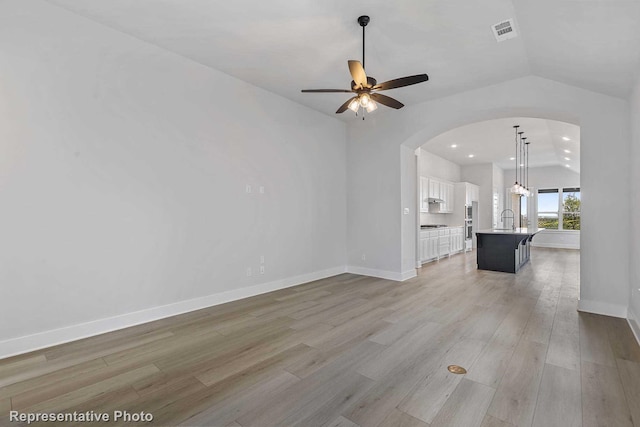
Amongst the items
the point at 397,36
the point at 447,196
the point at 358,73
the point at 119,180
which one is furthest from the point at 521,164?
the point at 119,180

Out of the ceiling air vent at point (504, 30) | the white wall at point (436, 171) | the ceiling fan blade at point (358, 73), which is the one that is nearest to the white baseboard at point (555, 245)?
the white wall at point (436, 171)

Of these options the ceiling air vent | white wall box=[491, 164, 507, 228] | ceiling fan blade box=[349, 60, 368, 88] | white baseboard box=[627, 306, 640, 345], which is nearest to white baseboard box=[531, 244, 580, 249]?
white wall box=[491, 164, 507, 228]

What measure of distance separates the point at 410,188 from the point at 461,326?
10.4 feet

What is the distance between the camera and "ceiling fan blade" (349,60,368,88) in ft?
9.13

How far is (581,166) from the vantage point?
3898 mm

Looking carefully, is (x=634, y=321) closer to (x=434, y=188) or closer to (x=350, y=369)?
(x=350, y=369)

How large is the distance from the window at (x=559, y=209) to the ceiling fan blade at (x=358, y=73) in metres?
11.9

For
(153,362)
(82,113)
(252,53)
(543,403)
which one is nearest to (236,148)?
(252,53)

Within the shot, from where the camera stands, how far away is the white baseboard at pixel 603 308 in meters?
3.59

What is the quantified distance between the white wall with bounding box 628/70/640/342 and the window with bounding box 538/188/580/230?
31.0 feet

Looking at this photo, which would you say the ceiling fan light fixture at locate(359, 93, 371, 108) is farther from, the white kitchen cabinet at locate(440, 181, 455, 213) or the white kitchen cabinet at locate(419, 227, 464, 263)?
the white kitchen cabinet at locate(440, 181, 455, 213)

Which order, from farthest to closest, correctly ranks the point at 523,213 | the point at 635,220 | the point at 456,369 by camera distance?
the point at 523,213
the point at 635,220
the point at 456,369

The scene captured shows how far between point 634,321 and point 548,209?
1014cm

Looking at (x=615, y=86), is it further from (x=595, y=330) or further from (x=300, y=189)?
(x=300, y=189)
